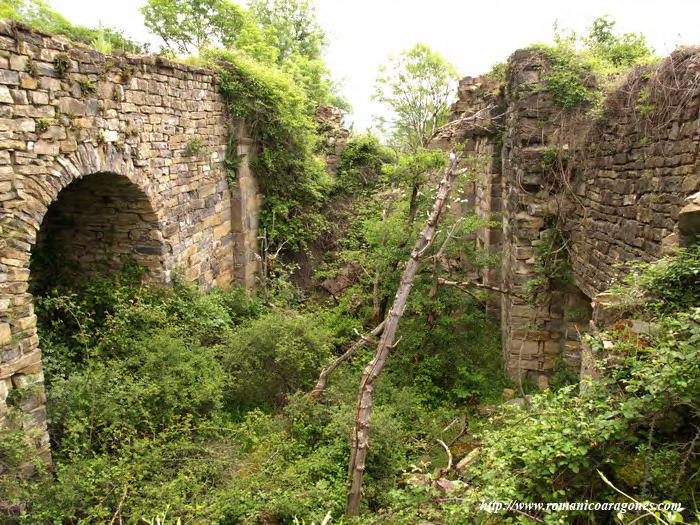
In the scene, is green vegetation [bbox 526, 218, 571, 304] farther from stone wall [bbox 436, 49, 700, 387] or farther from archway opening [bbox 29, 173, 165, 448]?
archway opening [bbox 29, 173, 165, 448]

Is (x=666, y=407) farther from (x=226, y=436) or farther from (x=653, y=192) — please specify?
(x=226, y=436)

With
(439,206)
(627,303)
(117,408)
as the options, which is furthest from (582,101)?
(117,408)

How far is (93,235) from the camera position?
22.5ft

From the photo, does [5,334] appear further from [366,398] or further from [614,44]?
[614,44]

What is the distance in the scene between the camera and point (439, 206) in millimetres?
4801

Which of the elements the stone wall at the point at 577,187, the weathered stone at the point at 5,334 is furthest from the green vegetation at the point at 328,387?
the weathered stone at the point at 5,334

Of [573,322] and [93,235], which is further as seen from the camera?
[93,235]

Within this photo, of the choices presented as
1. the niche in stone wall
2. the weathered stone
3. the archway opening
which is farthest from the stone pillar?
the niche in stone wall

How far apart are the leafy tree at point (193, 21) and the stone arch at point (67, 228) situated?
14.5 meters

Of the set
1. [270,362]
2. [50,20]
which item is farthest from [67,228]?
[50,20]

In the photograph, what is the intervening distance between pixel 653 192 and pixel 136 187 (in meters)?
5.97

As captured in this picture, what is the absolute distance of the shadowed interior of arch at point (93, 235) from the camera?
6633 millimetres

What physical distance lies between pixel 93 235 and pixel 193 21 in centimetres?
1581

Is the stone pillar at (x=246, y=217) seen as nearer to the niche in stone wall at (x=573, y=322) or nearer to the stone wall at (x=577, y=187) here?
the stone wall at (x=577, y=187)
